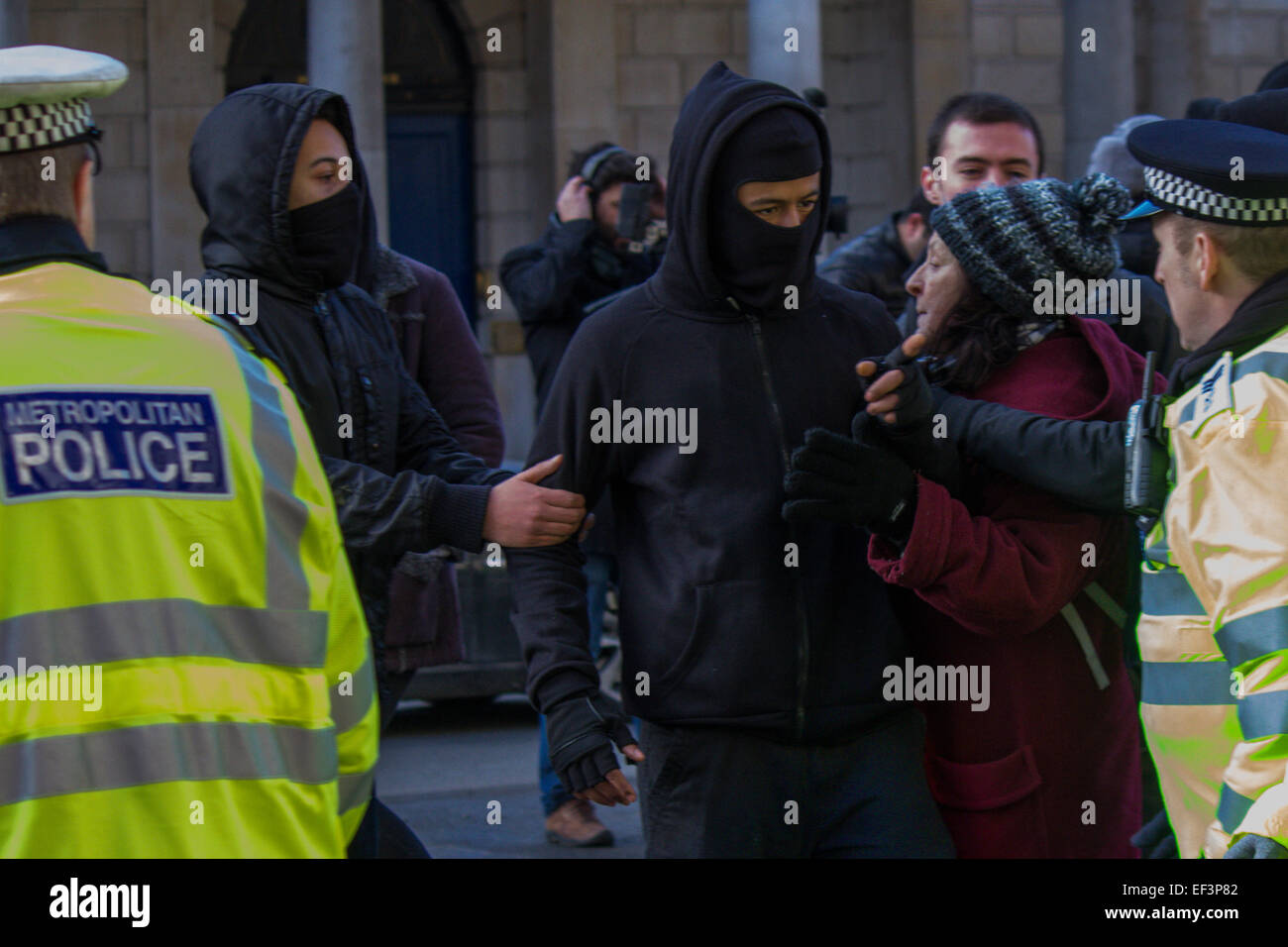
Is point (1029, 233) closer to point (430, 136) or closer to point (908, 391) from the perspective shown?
point (908, 391)

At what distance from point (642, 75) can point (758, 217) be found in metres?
11.8

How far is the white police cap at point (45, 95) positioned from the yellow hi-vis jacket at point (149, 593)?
0.17m

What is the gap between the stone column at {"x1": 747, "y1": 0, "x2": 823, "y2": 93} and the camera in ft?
40.4

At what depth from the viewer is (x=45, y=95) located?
7.08ft

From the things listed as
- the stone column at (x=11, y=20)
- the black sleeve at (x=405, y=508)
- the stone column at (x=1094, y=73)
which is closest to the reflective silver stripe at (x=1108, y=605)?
the black sleeve at (x=405, y=508)

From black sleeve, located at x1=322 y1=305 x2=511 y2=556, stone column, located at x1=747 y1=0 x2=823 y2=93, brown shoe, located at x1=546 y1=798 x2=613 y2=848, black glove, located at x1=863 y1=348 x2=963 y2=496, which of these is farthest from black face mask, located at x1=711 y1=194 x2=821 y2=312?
stone column, located at x1=747 y1=0 x2=823 y2=93

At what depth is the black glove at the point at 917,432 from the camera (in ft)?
9.87

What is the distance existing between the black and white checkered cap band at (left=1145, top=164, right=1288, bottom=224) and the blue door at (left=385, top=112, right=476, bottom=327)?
12.2m

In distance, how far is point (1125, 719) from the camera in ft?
11.1

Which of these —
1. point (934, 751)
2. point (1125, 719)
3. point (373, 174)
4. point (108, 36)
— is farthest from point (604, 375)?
point (108, 36)

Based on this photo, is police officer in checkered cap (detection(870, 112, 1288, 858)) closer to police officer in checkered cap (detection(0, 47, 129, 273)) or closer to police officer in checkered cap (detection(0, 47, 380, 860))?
police officer in checkered cap (detection(0, 47, 380, 860))

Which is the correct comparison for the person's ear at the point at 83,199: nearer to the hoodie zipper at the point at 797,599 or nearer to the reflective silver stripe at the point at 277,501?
the reflective silver stripe at the point at 277,501
